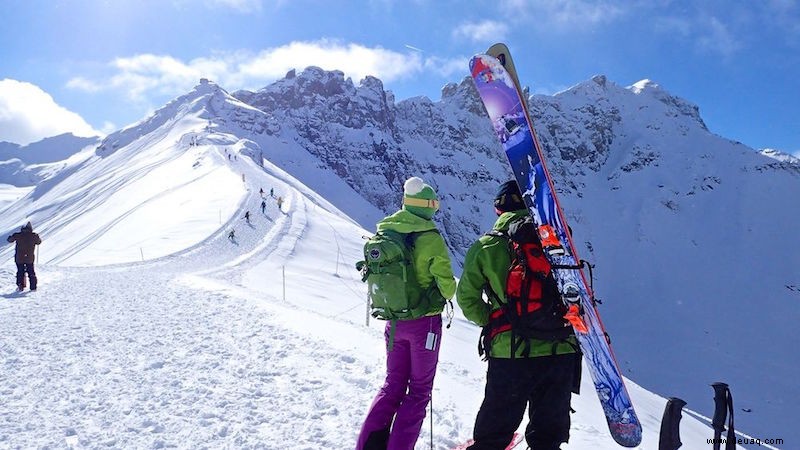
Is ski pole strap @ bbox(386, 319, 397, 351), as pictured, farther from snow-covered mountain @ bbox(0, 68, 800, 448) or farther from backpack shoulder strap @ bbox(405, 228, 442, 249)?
snow-covered mountain @ bbox(0, 68, 800, 448)

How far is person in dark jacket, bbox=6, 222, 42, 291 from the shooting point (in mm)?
13219

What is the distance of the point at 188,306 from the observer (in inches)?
433

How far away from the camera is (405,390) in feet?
14.1

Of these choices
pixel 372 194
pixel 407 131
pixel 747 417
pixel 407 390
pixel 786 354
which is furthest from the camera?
pixel 407 131

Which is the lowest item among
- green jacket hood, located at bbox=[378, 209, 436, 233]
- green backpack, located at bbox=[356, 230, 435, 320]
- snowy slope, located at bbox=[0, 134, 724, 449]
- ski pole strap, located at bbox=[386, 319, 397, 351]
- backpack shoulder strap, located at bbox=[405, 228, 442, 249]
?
snowy slope, located at bbox=[0, 134, 724, 449]

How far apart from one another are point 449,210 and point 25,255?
150075mm

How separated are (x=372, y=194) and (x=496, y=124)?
444ft

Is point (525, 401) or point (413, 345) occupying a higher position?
point (413, 345)

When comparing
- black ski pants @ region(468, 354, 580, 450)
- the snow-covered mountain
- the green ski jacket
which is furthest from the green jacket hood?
the snow-covered mountain

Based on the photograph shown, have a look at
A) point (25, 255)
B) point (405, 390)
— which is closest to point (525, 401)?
point (405, 390)

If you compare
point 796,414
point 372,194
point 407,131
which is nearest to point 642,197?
point 407,131

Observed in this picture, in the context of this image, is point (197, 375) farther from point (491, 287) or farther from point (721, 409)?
point (721, 409)

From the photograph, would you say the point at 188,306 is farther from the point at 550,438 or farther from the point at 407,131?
the point at 407,131

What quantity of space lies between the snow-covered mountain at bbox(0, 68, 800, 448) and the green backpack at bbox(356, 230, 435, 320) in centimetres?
191
